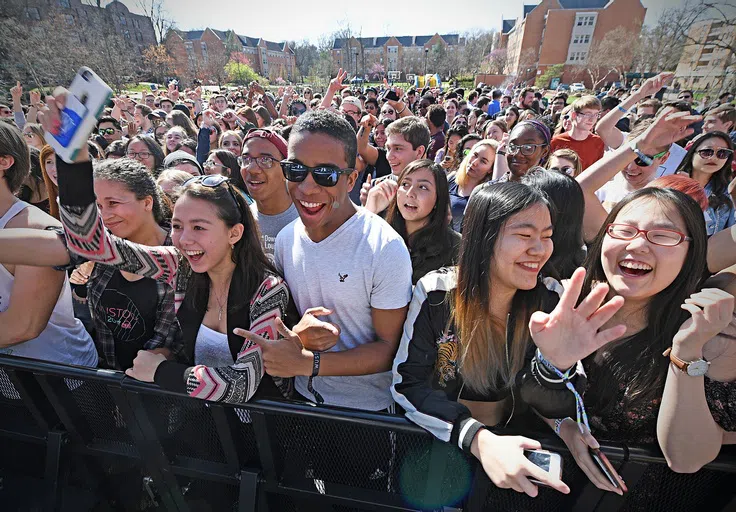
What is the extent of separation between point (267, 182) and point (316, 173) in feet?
4.06

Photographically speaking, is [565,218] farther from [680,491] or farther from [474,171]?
[474,171]

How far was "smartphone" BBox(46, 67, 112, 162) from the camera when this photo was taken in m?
1.31

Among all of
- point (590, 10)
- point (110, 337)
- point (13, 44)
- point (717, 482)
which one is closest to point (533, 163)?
point (717, 482)

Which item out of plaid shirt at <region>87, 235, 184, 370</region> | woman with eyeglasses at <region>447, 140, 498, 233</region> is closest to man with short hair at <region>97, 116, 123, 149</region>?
plaid shirt at <region>87, 235, 184, 370</region>

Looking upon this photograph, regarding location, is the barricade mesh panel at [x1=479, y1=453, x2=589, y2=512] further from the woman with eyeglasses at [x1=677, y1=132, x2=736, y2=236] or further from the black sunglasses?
the woman with eyeglasses at [x1=677, y1=132, x2=736, y2=236]

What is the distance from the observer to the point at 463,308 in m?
1.64

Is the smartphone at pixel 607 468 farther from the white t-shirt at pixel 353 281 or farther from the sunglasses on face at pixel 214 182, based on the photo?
the sunglasses on face at pixel 214 182

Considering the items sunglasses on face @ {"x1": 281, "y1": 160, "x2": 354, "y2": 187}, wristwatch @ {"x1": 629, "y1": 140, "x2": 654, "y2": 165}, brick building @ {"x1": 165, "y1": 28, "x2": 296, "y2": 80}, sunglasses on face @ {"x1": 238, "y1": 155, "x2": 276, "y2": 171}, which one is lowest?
sunglasses on face @ {"x1": 238, "y1": 155, "x2": 276, "y2": 171}

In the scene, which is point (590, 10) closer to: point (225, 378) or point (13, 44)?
point (13, 44)

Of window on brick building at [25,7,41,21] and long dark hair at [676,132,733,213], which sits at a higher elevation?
window on brick building at [25,7,41,21]

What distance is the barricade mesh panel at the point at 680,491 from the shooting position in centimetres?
139

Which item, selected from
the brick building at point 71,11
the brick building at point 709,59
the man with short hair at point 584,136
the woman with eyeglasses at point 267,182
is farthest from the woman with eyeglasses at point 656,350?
the brick building at point 709,59

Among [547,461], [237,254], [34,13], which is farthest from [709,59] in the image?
[34,13]

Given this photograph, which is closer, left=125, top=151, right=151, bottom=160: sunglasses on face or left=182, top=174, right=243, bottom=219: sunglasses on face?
left=182, top=174, right=243, bottom=219: sunglasses on face
